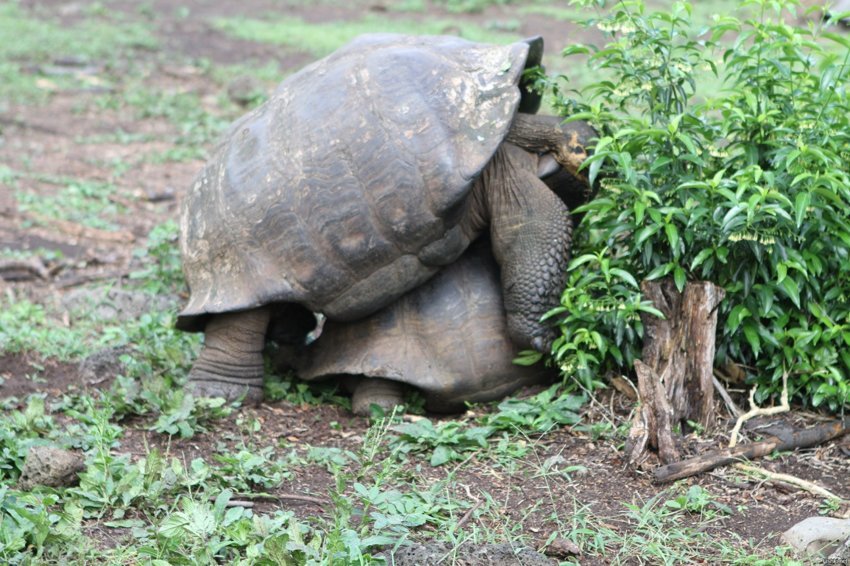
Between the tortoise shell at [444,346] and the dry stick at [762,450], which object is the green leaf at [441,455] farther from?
the dry stick at [762,450]

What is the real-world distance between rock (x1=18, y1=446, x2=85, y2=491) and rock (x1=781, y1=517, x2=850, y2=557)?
2.72 m

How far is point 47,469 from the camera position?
413 cm

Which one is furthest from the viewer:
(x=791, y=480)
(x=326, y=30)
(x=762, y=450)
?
(x=326, y=30)

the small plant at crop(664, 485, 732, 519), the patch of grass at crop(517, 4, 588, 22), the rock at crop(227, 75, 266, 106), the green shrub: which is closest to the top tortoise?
the green shrub

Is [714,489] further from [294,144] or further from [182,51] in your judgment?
[182,51]

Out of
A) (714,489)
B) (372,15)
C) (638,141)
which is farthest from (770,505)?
(372,15)

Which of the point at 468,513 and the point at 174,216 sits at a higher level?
the point at 468,513

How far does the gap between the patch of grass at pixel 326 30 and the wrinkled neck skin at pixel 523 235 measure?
869 cm

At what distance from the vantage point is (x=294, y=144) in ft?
16.9

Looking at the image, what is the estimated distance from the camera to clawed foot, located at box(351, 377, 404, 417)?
5.46 m

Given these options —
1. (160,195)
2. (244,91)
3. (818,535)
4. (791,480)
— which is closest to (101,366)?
(791,480)

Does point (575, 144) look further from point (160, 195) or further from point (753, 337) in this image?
point (160, 195)

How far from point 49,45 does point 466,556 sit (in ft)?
41.6

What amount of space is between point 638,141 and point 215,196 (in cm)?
206
